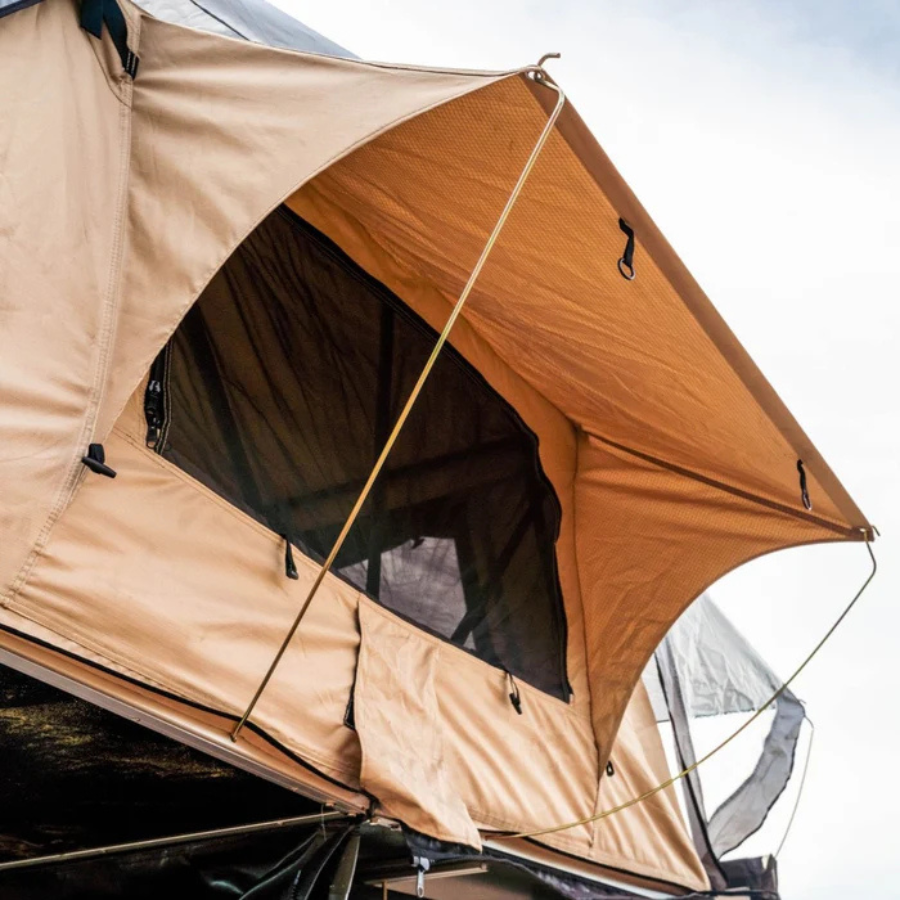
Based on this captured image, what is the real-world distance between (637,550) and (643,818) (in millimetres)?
951

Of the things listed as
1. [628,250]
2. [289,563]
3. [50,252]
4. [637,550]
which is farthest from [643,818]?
[50,252]

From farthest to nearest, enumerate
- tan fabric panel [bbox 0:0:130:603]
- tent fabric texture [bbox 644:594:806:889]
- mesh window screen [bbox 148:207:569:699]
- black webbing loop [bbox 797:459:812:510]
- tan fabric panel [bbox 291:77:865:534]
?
1. tent fabric texture [bbox 644:594:806:889]
2. black webbing loop [bbox 797:459:812:510]
3. mesh window screen [bbox 148:207:569:699]
4. tan fabric panel [bbox 291:77:865:534]
5. tan fabric panel [bbox 0:0:130:603]

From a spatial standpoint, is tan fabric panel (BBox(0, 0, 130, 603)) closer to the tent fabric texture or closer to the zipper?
the zipper

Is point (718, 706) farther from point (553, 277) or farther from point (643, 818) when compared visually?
point (553, 277)

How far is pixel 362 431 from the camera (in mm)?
2605

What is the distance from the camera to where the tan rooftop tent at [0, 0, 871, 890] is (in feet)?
5.21

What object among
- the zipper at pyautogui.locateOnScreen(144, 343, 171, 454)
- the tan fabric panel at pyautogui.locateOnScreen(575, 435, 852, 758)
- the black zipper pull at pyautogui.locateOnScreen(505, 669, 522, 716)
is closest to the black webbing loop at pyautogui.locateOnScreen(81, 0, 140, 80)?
the zipper at pyautogui.locateOnScreen(144, 343, 171, 454)

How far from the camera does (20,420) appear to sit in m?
1.44

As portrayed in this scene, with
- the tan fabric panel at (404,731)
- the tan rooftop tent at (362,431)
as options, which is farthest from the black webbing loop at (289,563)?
the tan fabric panel at (404,731)

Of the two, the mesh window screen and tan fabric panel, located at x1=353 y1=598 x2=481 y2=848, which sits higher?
the mesh window screen

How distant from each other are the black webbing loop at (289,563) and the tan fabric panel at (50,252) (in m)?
0.72

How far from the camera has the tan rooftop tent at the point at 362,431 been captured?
159 cm

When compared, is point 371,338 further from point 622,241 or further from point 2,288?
point 2,288

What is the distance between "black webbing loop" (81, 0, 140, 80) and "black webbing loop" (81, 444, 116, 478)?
64cm
